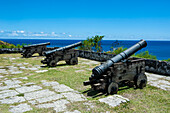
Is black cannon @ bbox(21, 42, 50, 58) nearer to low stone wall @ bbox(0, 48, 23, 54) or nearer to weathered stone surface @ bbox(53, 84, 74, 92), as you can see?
low stone wall @ bbox(0, 48, 23, 54)

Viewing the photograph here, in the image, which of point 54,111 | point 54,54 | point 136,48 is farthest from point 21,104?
point 54,54

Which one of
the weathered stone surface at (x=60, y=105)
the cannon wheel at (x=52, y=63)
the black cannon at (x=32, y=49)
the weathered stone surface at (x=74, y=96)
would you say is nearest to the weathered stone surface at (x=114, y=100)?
the weathered stone surface at (x=74, y=96)

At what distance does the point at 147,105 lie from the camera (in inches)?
167

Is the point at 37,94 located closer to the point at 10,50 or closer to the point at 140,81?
the point at 140,81

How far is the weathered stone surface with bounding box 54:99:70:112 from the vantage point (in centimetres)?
399

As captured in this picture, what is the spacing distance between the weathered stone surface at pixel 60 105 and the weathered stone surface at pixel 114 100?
1.02 metres

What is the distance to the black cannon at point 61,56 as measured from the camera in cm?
992

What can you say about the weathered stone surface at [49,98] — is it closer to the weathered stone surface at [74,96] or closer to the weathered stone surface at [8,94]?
the weathered stone surface at [74,96]

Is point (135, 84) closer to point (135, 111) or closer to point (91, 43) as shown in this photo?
point (135, 111)

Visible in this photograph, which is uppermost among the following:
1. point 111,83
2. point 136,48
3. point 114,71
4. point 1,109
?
point 136,48

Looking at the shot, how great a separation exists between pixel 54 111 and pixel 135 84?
309 cm

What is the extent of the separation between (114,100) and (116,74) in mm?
864

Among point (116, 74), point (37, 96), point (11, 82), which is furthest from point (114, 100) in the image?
point (11, 82)

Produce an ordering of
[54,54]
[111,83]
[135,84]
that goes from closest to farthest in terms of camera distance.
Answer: [111,83] → [135,84] → [54,54]
